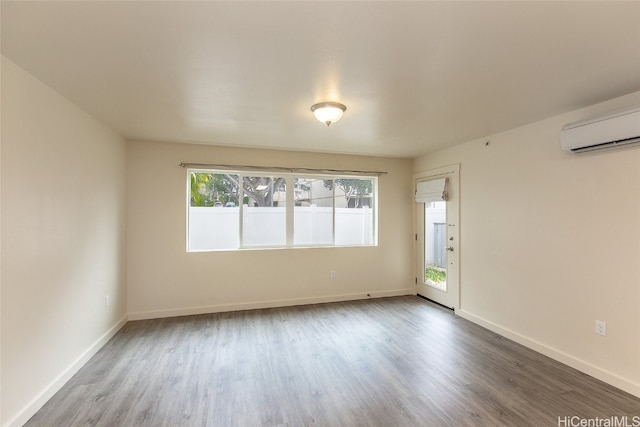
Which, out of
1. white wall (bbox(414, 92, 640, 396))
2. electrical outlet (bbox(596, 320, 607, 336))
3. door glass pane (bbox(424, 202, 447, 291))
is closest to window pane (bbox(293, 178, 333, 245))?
→ door glass pane (bbox(424, 202, 447, 291))

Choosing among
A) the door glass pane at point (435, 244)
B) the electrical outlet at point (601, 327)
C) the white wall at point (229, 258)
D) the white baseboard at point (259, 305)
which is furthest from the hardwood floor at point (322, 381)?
the door glass pane at point (435, 244)

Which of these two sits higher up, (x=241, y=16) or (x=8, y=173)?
(x=241, y=16)

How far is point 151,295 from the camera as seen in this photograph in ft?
13.2

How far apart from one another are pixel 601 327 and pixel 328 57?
3.19m

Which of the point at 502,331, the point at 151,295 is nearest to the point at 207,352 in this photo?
the point at 151,295

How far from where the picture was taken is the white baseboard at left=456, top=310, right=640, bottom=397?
240 centimetres

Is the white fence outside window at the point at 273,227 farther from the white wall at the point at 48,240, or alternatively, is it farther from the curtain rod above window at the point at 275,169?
the white wall at the point at 48,240

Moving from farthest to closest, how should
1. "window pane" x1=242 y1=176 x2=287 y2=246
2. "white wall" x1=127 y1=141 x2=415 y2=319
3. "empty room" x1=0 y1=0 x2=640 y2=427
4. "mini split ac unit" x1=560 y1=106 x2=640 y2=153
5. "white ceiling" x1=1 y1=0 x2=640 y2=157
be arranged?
"window pane" x1=242 y1=176 x2=287 y2=246
"white wall" x1=127 y1=141 x2=415 y2=319
"mini split ac unit" x1=560 y1=106 x2=640 y2=153
"empty room" x1=0 y1=0 x2=640 y2=427
"white ceiling" x1=1 y1=0 x2=640 y2=157

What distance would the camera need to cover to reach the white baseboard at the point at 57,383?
6.51 ft

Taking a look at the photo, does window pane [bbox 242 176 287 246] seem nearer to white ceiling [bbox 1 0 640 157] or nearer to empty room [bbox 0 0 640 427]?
empty room [bbox 0 0 640 427]

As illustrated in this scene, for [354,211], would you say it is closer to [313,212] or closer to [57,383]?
[313,212]

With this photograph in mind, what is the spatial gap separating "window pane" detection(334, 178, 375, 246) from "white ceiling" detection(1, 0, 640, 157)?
1981 millimetres

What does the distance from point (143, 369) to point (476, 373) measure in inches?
119

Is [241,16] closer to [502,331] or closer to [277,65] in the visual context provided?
[277,65]
